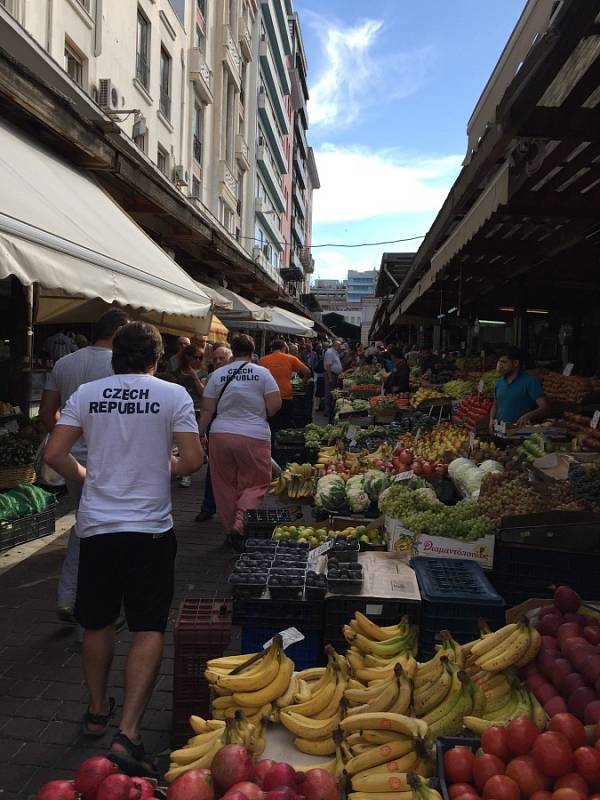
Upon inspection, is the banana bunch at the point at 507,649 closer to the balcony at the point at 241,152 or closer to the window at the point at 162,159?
the window at the point at 162,159

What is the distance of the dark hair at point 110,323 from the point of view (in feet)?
14.7

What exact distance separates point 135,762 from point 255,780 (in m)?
0.90

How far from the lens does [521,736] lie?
2.11 metres

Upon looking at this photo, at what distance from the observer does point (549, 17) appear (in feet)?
12.1

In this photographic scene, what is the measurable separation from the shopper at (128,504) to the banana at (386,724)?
3.79ft

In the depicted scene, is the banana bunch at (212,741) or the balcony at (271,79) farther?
the balcony at (271,79)

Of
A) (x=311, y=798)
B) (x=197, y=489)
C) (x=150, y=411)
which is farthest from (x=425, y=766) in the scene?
(x=197, y=489)

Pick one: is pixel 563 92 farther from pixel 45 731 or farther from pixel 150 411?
pixel 45 731

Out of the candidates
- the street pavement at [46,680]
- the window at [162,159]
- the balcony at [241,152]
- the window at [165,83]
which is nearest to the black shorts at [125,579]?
the street pavement at [46,680]

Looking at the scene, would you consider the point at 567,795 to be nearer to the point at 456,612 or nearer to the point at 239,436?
the point at 456,612

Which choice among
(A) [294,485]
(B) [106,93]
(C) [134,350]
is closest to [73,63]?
(B) [106,93]

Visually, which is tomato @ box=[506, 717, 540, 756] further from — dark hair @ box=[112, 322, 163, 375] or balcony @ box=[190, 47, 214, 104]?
balcony @ box=[190, 47, 214, 104]

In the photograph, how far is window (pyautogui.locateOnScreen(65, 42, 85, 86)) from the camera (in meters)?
14.6

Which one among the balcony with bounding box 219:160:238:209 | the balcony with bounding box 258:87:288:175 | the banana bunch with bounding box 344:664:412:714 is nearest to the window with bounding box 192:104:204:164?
the balcony with bounding box 219:160:238:209
